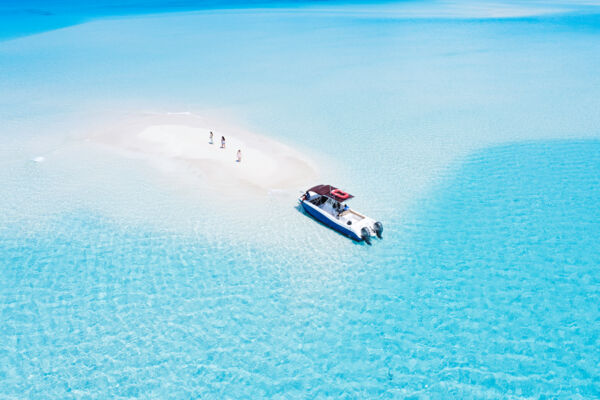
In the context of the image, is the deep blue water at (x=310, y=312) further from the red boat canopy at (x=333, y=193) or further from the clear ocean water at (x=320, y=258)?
the red boat canopy at (x=333, y=193)

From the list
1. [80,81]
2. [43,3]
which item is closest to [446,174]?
[80,81]

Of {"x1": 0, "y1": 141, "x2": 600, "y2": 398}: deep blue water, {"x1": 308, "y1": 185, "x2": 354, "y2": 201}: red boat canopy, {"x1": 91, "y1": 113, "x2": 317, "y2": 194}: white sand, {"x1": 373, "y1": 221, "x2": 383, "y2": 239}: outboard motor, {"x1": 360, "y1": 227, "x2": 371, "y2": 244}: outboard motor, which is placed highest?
{"x1": 91, "y1": 113, "x2": 317, "y2": 194}: white sand

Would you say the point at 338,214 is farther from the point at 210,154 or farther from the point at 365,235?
the point at 210,154

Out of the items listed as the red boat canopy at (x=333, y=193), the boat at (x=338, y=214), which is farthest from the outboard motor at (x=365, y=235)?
the red boat canopy at (x=333, y=193)

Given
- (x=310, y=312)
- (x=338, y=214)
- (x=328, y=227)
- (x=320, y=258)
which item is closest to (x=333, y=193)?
(x=338, y=214)

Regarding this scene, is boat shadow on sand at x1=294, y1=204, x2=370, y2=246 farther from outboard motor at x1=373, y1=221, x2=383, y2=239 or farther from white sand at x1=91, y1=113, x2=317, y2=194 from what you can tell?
white sand at x1=91, y1=113, x2=317, y2=194

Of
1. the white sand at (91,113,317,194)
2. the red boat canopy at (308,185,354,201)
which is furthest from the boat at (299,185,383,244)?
the white sand at (91,113,317,194)

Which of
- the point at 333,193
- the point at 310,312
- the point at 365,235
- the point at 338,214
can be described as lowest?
the point at 310,312
